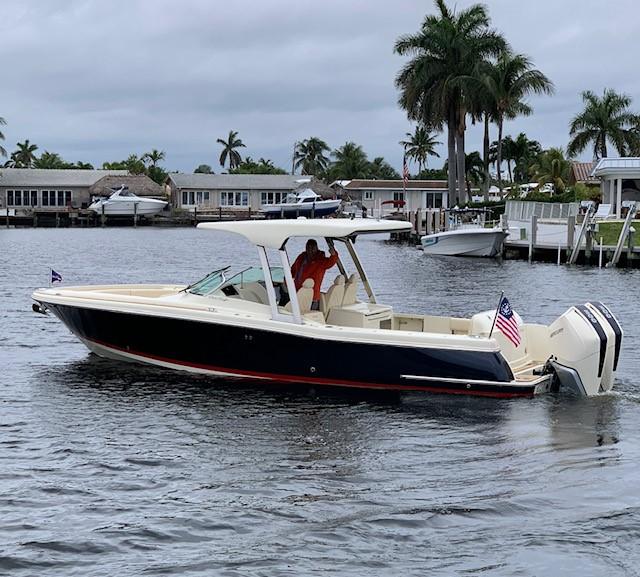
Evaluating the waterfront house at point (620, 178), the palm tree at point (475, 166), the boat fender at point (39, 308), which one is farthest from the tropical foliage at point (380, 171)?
the boat fender at point (39, 308)

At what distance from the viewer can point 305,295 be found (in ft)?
53.8

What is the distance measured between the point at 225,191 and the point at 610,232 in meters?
69.7

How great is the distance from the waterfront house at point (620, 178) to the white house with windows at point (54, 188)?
5805cm

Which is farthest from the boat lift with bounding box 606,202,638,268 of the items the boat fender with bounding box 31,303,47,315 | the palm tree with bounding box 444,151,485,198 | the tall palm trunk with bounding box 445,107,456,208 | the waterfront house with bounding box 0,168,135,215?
the waterfront house with bounding box 0,168,135,215

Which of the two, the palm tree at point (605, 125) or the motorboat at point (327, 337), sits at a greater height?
the palm tree at point (605, 125)

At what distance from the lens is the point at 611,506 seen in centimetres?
1109

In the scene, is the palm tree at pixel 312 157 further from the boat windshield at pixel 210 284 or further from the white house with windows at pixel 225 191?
the boat windshield at pixel 210 284

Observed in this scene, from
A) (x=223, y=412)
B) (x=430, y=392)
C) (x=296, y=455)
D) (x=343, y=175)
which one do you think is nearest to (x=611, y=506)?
(x=296, y=455)

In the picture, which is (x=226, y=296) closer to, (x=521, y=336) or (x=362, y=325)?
(x=362, y=325)

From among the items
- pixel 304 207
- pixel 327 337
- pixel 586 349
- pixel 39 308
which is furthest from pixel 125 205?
pixel 586 349

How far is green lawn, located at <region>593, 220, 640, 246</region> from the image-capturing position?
4691 cm

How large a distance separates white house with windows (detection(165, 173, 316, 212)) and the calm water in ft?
317

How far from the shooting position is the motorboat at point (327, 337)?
50.1 feet

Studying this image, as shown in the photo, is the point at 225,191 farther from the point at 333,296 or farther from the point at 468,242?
the point at 333,296
